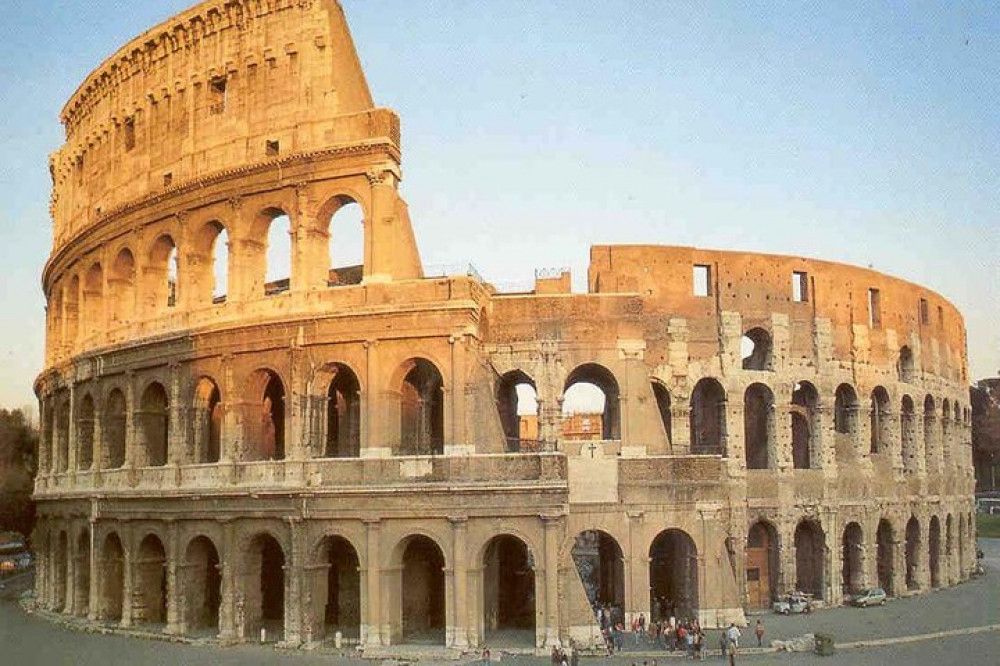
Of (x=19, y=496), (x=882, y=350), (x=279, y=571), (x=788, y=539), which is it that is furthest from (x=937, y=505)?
(x=19, y=496)

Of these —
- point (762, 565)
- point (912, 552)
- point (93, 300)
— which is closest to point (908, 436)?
point (912, 552)

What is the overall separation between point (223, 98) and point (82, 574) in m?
16.5

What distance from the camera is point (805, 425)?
3625 cm

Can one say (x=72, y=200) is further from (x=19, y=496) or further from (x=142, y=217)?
(x=19, y=496)

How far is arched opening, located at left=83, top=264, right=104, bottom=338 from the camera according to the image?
109 feet

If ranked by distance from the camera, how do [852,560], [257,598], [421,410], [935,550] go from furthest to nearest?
[935,550]
[852,560]
[421,410]
[257,598]

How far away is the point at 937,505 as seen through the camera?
38.5 metres

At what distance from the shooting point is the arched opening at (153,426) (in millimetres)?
29812

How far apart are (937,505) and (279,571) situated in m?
26.2

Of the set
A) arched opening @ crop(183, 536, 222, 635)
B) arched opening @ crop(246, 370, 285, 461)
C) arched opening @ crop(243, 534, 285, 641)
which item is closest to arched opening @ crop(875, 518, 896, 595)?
arched opening @ crop(243, 534, 285, 641)

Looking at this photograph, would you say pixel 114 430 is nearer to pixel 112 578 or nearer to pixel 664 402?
pixel 112 578

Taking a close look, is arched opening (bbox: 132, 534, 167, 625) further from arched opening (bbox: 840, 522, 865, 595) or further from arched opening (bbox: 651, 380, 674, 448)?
arched opening (bbox: 840, 522, 865, 595)

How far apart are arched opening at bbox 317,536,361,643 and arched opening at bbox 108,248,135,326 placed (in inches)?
438

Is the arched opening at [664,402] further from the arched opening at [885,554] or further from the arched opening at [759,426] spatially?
the arched opening at [885,554]
